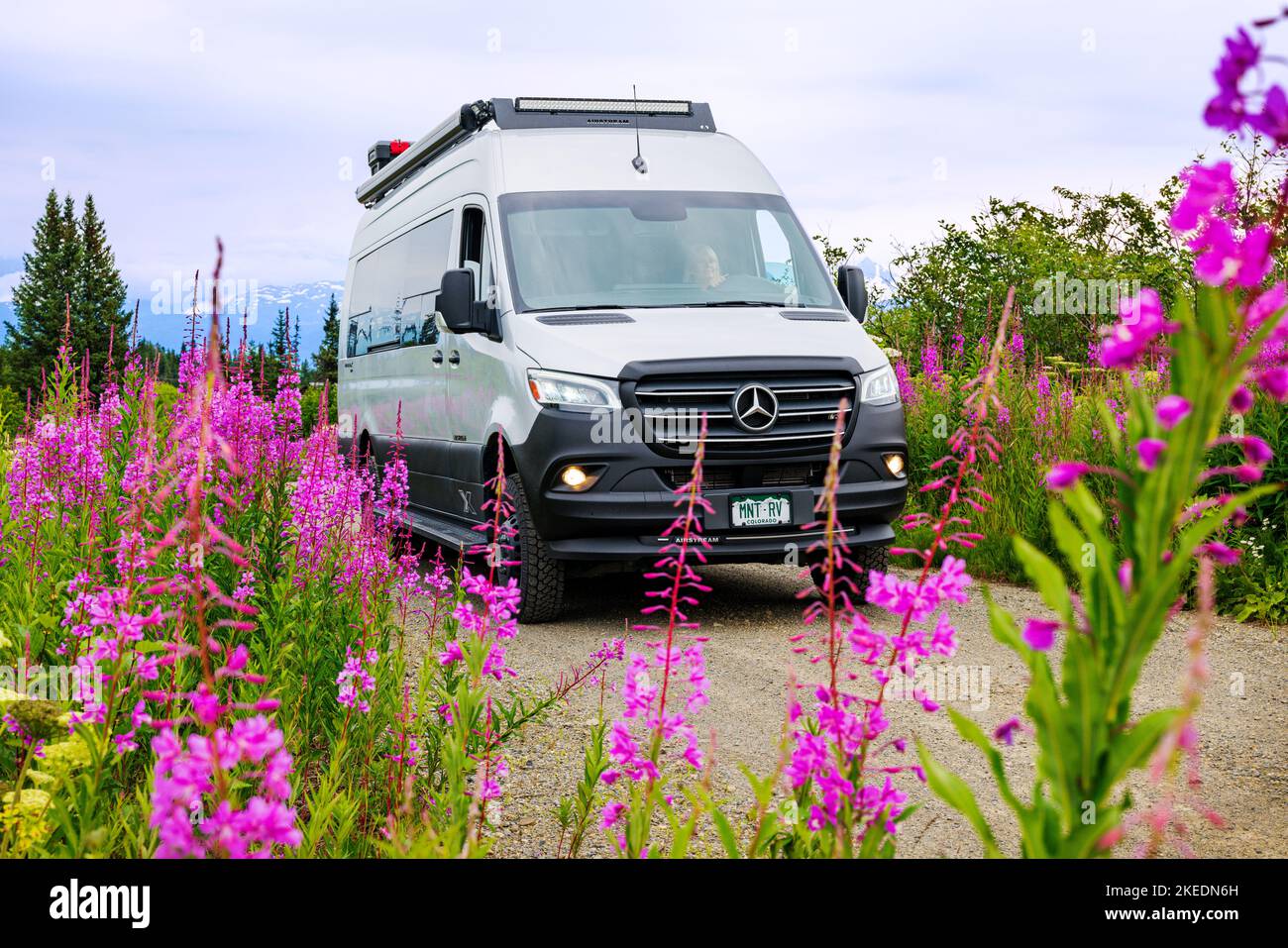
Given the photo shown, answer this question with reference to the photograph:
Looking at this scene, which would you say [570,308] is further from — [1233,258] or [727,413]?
[1233,258]

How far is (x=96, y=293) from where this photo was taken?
63375 mm

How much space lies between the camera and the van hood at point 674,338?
21.8 feet

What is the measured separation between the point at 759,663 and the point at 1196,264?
5.08 meters

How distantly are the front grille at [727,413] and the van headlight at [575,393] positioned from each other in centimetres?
16

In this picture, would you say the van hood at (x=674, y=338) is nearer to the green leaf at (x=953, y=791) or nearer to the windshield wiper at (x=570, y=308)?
the windshield wiper at (x=570, y=308)

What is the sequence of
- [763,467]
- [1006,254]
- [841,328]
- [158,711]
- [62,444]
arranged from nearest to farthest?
[158,711], [62,444], [763,467], [841,328], [1006,254]

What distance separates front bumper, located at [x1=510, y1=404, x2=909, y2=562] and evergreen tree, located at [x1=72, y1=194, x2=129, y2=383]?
2138 inches

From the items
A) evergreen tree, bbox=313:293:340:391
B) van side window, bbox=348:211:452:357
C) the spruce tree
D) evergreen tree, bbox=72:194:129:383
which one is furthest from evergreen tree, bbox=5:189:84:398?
the spruce tree

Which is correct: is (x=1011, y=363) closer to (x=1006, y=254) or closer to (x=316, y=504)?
(x=1006, y=254)

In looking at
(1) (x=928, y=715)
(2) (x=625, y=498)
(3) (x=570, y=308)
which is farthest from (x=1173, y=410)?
(3) (x=570, y=308)

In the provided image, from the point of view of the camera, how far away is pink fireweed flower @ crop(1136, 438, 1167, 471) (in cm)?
100

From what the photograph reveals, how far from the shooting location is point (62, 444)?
5.32 m

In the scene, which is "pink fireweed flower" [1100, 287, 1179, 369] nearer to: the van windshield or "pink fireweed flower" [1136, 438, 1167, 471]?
"pink fireweed flower" [1136, 438, 1167, 471]

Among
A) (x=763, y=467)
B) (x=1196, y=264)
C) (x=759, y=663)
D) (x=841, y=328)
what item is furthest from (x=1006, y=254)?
(x=1196, y=264)
